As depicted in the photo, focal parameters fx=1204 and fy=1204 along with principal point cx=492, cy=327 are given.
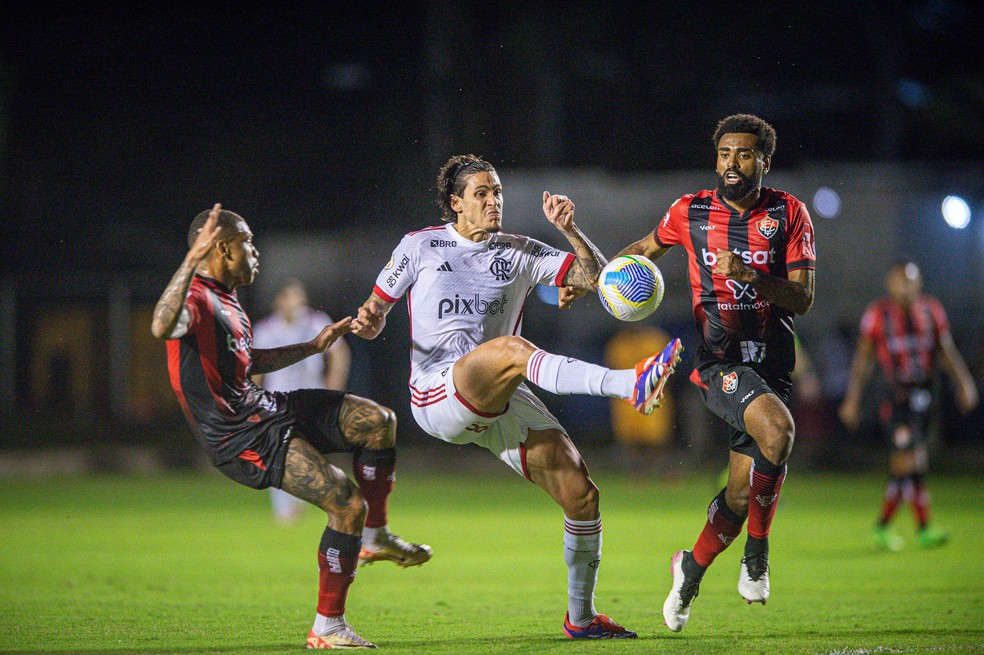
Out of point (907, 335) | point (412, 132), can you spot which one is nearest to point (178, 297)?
point (907, 335)

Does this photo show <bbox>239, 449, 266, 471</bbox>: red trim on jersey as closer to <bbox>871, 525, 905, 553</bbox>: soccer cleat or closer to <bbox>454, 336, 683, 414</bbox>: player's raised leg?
<bbox>454, 336, 683, 414</bbox>: player's raised leg

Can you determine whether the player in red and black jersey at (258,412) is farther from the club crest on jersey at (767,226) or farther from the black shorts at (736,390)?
the club crest on jersey at (767,226)

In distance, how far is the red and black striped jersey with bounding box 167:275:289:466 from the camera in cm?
641

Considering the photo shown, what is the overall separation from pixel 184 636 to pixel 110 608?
4.47ft

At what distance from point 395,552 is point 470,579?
262 cm

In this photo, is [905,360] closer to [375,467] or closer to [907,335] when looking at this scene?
[907,335]

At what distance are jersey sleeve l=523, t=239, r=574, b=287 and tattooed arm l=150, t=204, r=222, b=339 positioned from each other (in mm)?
1827

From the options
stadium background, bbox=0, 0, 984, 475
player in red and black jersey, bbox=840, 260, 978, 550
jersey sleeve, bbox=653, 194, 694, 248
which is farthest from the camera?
stadium background, bbox=0, 0, 984, 475

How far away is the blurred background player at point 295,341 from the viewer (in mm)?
12125

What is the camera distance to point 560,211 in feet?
21.7

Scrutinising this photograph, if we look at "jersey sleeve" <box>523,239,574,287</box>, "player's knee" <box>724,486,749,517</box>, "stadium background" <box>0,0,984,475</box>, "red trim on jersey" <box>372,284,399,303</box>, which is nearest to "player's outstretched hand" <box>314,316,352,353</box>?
"red trim on jersey" <box>372,284,399,303</box>

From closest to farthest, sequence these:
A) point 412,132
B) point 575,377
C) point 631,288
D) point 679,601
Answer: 1. point 575,377
2. point 631,288
3. point 679,601
4. point 412,132

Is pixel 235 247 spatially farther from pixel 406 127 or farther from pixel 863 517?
pixel 406 127

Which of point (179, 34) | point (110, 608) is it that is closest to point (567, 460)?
point (110, 608)
